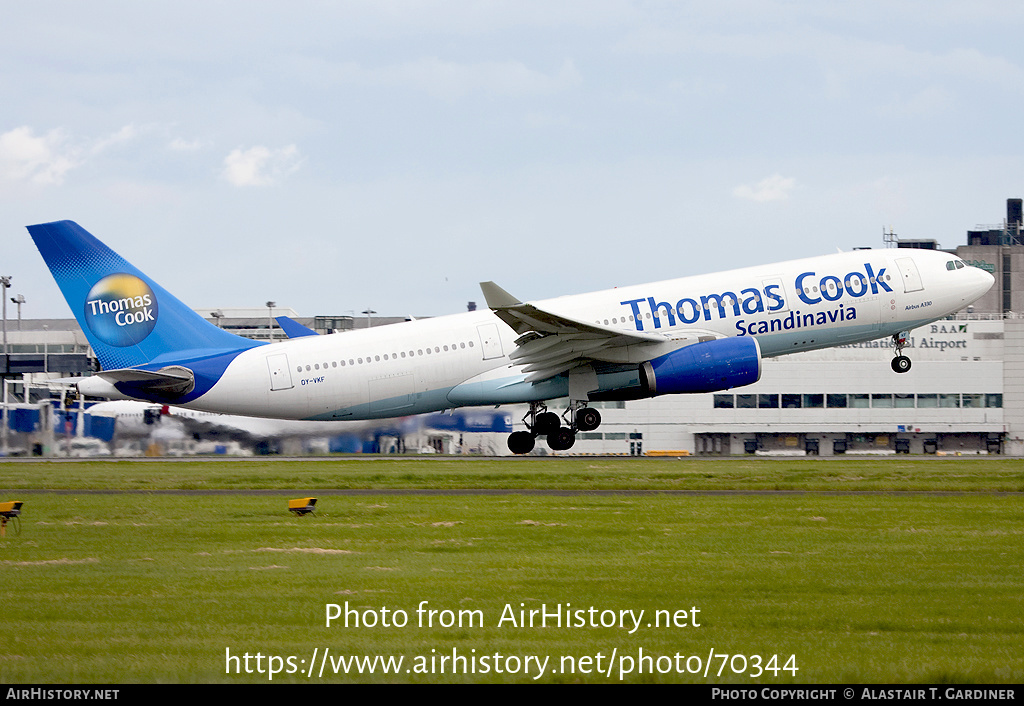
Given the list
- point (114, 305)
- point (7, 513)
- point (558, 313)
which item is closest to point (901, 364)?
point (558, 313)

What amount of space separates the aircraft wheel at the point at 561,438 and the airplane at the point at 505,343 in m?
0.05

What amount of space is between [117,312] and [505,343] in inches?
507

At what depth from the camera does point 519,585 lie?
1448 centimetres

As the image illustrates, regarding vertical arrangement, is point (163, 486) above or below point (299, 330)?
below

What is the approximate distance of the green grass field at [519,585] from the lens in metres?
10.6

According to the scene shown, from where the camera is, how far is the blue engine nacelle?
35344mm

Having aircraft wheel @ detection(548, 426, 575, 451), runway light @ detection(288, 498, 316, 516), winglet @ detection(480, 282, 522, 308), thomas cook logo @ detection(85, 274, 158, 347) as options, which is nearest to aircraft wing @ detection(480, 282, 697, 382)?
winglet @ detection(480, 282, 522, 308)

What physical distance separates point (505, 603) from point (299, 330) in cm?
2695

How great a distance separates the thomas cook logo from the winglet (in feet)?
38.5

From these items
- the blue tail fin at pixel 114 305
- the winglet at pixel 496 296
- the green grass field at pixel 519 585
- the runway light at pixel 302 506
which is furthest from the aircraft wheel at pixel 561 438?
the runway light at pixel 302 506
